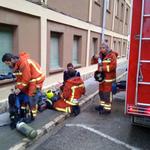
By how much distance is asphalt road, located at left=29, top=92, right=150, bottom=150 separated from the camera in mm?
5004

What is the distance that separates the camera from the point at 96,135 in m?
5.54

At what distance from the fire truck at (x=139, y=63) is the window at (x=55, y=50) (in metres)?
4.84

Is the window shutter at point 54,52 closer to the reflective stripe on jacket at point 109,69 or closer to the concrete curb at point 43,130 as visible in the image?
the reflective stripe on jacket at point 109,69

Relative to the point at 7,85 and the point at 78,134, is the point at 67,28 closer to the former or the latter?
the point at 7,85

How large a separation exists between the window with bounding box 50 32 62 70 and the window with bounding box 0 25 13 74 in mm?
2533

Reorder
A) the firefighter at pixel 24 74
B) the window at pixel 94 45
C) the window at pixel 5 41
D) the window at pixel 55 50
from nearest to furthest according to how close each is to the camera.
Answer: the firefighter at pixel 24 74, the window at pixel 5 41, the window at pixel 55 50, the window at pixel 94 45

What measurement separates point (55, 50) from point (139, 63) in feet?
17.8

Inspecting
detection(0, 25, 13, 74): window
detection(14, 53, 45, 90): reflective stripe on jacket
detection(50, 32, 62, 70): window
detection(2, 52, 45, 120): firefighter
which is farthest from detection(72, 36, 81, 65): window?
detection(14, 53, 45, 90): reflective stripe on jacket

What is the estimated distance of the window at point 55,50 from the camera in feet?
31.2

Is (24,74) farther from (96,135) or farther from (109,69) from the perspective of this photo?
(109,69)

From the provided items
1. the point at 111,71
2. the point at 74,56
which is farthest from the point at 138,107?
the point at 74,56

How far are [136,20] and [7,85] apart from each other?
11.6ft

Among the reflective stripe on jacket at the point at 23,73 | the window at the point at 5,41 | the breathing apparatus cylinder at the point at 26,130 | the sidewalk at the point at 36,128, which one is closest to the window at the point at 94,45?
the sidewalk at the point at 36,128

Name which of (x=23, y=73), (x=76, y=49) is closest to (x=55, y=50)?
(x=76, y=49)
